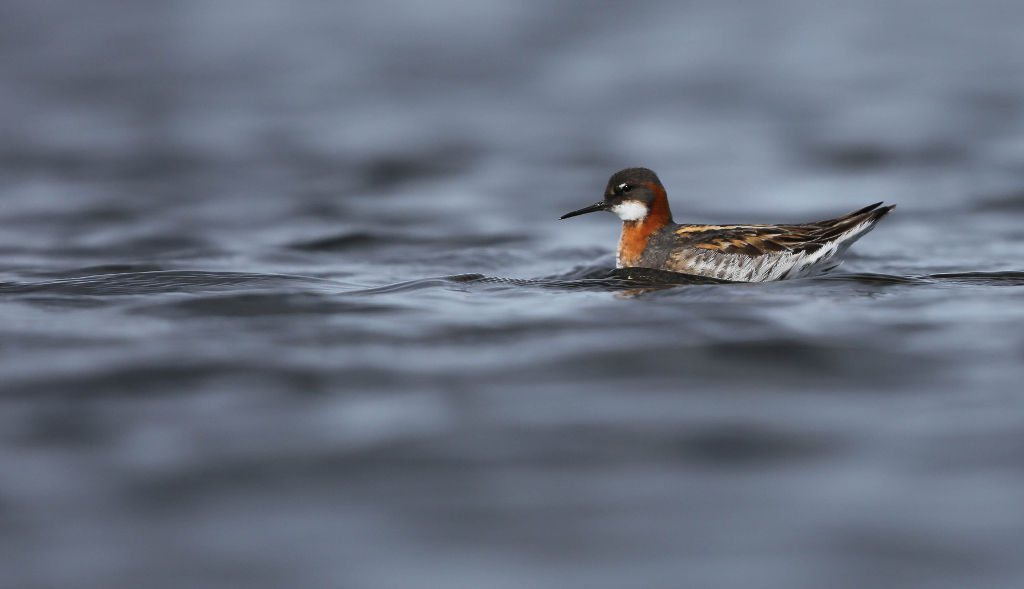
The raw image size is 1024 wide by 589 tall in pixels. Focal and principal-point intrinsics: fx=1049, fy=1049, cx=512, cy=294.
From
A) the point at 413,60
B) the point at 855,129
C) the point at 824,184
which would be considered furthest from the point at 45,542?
the point at 413,60

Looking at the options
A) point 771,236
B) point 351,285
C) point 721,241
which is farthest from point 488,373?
point 771,236

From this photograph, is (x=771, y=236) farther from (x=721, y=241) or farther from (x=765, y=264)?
(x=721, y=241)

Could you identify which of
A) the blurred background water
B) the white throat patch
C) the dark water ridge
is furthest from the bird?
the blurred background water

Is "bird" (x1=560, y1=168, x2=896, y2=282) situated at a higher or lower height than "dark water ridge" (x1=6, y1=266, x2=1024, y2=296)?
higher

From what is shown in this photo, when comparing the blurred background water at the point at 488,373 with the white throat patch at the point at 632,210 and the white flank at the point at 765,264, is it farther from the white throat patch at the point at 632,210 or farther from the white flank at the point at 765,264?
the white throat patch at the point at 632,210

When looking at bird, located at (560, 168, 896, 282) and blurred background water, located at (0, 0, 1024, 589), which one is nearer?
blurred background water, located at (0, 0, 1024, 589)

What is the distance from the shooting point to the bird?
8.38 m

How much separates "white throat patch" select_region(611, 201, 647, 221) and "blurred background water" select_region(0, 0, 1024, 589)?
1.70ft

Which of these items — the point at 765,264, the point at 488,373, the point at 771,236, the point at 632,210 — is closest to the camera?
the point at 488,373

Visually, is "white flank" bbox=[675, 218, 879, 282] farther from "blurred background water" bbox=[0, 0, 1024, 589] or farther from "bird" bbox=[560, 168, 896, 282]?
"blurred background water" bbox=[0, 0, 1024, 589]

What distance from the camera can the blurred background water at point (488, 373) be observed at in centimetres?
385

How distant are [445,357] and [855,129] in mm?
13563

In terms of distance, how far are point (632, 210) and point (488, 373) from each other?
3757 millimetres

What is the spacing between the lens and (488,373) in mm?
5770
